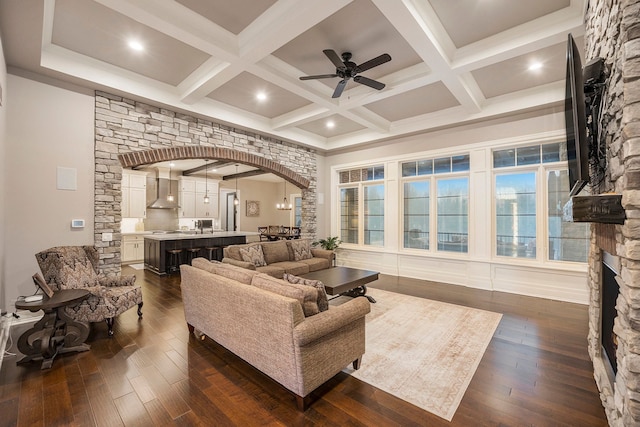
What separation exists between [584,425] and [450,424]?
912 millimetres

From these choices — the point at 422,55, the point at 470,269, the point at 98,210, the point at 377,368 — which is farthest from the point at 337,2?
the point at 470,269

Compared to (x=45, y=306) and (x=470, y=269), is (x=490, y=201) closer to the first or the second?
(x=470, y=269)

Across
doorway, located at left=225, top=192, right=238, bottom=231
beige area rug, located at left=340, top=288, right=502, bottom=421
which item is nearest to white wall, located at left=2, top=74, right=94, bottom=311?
beige area rug, located at left=340, top=288, right=502, bottom=421

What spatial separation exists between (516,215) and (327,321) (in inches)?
187

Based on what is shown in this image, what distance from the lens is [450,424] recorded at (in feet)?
6.40

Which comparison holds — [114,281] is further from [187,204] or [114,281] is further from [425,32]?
[187,204]

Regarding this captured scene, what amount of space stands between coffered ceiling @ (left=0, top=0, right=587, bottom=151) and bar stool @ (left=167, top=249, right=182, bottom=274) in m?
3.44

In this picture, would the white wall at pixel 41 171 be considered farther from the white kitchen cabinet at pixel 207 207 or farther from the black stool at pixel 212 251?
the white kitchen cabinet at pixel 207 207

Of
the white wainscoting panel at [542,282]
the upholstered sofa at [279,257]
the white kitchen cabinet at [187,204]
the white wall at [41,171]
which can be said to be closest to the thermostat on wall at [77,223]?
the white wall at [41,171]

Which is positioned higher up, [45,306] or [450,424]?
[45,306]

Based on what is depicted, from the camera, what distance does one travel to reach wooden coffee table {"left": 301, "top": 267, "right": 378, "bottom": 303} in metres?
3.87

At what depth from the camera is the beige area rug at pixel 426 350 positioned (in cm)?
231

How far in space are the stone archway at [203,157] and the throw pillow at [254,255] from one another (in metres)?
1.88

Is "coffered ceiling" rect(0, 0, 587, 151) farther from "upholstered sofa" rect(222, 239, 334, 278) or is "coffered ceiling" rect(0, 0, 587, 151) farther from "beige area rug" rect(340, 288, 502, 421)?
"beige area rug" rect(340, 288, 502, 421)
